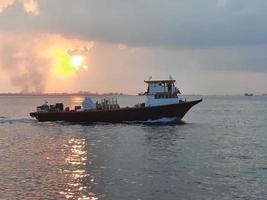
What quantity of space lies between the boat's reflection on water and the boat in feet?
81.9

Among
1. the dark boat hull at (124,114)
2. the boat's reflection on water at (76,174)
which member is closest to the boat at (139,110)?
the dark boat hull at (124,114)

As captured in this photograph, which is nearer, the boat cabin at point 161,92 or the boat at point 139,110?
the boat cabin at point 161,92

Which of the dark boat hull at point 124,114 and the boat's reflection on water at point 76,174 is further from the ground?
the dark boat hull at point 124,114

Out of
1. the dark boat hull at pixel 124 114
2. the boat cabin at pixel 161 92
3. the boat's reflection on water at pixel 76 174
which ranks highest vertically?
the boat cabin at pixel 161 92

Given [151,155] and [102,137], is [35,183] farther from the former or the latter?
[102,137]

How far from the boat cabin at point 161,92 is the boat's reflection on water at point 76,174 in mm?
24746

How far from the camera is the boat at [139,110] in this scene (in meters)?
78.1

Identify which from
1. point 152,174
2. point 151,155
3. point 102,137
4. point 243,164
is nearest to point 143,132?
point 102,137

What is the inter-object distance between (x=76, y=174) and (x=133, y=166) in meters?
5.33

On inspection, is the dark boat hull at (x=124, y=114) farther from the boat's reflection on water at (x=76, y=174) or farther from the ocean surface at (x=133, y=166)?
the boat's reflection on water at (x=76, y=174)

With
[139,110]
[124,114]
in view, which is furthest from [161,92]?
[124,114]

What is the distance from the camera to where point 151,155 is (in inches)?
1810

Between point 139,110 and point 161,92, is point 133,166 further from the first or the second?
point 139,110

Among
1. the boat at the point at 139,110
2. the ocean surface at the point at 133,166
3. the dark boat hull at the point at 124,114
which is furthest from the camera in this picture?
the dark boat hull at the point at 124,114
